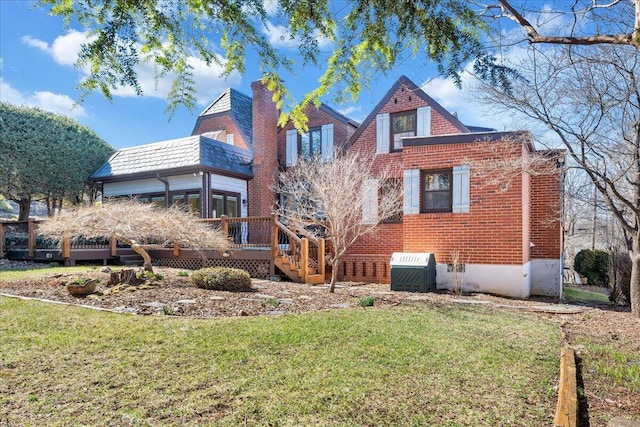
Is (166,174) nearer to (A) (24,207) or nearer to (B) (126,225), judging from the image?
(B) (126,225)

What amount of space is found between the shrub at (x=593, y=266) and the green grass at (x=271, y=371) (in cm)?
1271

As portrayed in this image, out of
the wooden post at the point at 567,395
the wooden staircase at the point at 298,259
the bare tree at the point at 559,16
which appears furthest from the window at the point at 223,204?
the wooden post at the point at 567,395

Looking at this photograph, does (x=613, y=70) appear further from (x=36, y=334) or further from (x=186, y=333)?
(x=36, y=334)

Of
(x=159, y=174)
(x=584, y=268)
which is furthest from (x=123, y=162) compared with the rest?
(x=584, y=268)

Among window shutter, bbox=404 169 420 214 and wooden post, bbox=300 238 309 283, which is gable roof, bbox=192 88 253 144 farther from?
window shutter, bbox=404 169 420 214

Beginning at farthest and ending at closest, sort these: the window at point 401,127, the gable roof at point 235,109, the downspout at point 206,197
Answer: the gable roof at point 235,109 < the downspout at point 206,197 < the window at point 401,127

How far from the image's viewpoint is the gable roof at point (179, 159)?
1513 cm

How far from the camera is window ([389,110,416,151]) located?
1412 cm

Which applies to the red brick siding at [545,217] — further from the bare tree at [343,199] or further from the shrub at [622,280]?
the bare tree at [343,199]

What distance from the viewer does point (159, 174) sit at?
52.1 feet

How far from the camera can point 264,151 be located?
1650cm

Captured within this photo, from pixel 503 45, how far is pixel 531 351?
3473 mm

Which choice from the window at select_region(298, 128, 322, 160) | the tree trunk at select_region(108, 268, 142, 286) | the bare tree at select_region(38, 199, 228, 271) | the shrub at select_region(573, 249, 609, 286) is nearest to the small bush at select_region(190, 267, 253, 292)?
the tree trunk at select_region(108, 268, 142, 286)

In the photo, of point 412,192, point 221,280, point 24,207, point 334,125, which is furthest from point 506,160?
A: point 24,207
